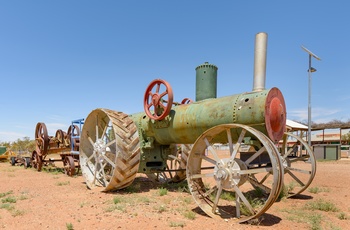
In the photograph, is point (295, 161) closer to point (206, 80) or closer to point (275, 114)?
point (275, 114)

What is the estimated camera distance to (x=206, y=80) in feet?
24.4

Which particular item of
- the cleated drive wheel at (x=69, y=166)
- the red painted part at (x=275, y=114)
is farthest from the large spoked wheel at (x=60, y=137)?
the red painted part at (x=275, y=114)

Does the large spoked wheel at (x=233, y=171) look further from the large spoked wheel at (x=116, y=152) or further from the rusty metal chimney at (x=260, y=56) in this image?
the large spoked wheel at (x=116, y=152)

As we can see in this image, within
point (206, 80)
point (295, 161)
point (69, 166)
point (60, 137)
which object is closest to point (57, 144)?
point (60, 137)

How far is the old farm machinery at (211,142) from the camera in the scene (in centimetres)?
513

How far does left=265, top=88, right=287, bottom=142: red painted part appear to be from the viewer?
18.3ft

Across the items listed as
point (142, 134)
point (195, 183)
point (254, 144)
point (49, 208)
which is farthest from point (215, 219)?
point (142, 134)

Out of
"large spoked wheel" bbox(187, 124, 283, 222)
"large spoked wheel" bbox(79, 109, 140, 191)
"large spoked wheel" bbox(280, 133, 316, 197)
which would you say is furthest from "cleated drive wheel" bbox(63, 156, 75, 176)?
"large spoked wheel" bbox(280, 133, 316, 197)

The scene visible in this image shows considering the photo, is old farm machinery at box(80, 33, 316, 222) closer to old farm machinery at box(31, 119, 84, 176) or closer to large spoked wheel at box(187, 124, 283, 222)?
large spoked wheel at box(187, 124, 283, 222)

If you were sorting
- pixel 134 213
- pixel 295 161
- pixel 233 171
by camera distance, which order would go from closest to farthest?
1. pixel 233 171
2. pixel 134 213
3. pixel 295 161

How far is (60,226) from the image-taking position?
472 cm

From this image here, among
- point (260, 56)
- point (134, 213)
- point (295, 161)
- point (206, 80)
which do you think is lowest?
point (134, 213)

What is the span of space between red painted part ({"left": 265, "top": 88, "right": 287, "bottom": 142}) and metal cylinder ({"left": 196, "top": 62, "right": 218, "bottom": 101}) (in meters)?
1.96

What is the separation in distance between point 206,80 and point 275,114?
7.57 feet
